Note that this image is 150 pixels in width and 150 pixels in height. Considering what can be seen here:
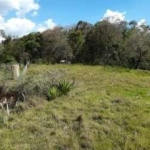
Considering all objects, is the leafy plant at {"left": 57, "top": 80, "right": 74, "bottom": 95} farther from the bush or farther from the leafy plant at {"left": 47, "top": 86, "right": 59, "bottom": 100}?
the leafy plant at {"left": 47, "top": 86, "right": 59, "bottom": 100}

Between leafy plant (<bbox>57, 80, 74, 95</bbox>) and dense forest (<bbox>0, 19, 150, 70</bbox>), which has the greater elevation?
dense forest (<bbox>0, 19, 150, 70</bbox>)

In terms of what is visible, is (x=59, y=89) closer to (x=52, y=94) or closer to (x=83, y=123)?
(x=52, y=94)

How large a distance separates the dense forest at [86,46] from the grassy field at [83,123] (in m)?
9.87

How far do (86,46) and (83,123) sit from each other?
17645 mm

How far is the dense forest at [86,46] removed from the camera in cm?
2100

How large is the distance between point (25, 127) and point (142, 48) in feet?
40.8

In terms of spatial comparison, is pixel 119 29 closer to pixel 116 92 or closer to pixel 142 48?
pixel 142 48

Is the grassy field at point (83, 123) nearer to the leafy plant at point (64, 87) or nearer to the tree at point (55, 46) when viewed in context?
the leafy plant at point (64, 87)

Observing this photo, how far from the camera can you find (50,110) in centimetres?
927

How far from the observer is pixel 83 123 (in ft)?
27.4

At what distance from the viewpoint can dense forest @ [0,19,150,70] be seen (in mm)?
21000

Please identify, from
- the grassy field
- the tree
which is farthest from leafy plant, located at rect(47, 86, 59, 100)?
the tree

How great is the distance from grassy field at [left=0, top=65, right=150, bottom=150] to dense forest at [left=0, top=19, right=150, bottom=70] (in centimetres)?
987

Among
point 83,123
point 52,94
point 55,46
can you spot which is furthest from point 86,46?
point 83,123
